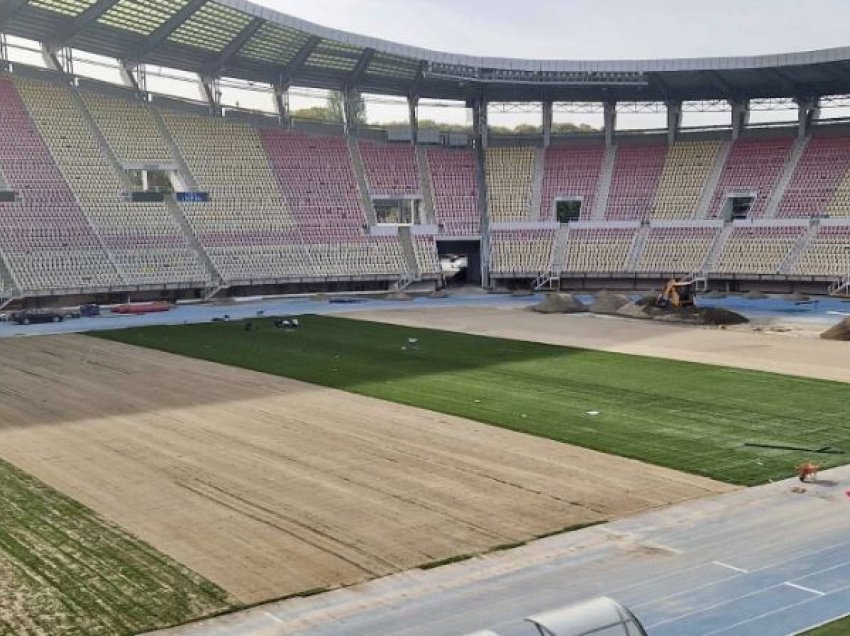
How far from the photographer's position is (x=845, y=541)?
17.0 metres

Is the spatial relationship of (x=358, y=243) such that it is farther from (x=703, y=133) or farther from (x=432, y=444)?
(x=432, y=444)

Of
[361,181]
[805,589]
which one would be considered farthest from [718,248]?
[805,589]

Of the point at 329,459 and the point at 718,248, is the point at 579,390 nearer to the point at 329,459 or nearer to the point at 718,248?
the point at 329,459

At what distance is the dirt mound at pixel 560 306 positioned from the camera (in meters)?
56.2

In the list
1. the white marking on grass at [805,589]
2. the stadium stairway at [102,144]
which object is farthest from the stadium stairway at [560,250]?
the white marking on grass at [805,589]

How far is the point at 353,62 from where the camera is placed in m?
70.1

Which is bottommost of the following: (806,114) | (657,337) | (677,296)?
(657,337)

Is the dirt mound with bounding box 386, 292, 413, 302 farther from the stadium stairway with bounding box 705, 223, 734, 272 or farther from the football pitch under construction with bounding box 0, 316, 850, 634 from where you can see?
the football pitch under construction with bounding box 0, 316, 850, 634

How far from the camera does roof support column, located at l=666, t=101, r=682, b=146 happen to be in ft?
246

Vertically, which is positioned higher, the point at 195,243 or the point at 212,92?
the point at 212,92

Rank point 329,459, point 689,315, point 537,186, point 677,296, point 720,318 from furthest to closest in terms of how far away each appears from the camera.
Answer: point 537,186 → point 677,296 → point 689,315 → point 720,318 → point 329,459

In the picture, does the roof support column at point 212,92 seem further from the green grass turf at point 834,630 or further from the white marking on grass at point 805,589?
the green grass turf at point 834,630

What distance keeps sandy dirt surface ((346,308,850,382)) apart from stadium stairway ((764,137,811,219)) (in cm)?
2200

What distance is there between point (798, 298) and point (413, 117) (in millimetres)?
33059
